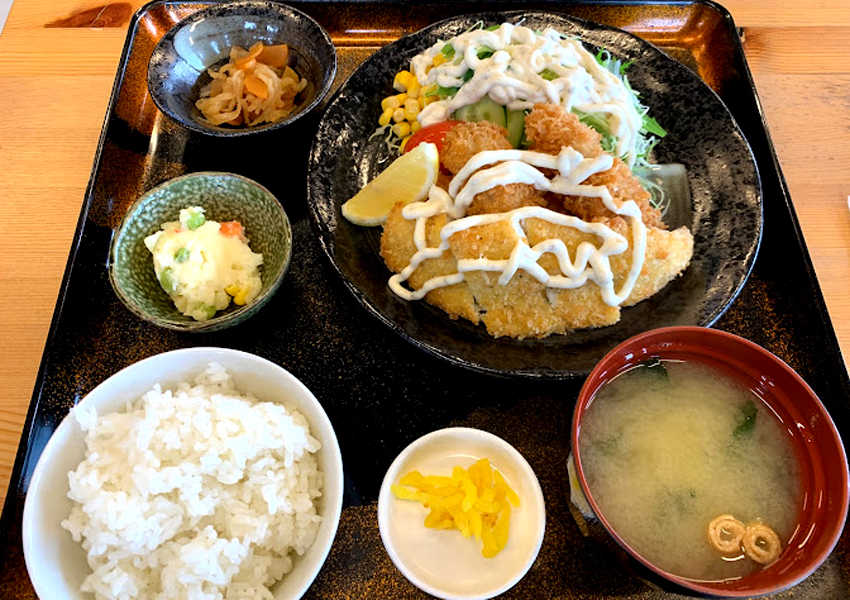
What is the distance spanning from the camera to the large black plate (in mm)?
1768

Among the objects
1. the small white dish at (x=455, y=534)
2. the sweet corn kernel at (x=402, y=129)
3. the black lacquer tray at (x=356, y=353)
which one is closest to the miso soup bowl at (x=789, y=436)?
the small white dish at (x=455, y=534)

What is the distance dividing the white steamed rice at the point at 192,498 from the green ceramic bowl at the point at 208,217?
0.33 metres

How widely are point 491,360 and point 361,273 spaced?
519mm

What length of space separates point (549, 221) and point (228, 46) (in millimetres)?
1493

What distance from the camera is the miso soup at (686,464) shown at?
1270 millimetres

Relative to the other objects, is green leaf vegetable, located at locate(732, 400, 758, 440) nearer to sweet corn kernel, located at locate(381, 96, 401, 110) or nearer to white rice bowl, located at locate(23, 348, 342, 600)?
white rice bowl, located at locate(23, 348, 342, 600)

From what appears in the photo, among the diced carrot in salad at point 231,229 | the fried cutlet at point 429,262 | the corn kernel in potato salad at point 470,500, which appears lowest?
the corn kernel in potato salad at point 470,500

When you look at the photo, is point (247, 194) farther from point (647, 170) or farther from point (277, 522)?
point (647, 170)

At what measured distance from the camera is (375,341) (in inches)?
73.7

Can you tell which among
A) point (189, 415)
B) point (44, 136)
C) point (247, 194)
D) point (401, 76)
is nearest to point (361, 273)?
point (247, 194)

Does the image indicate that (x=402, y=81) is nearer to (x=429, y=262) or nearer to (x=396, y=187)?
(x=396, y=187)

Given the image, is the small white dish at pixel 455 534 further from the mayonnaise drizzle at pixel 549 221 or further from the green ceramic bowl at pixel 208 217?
the green ceramic bowl at pixel 208 217

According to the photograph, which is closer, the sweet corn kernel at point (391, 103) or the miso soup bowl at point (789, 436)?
the miso soup bowl at point (789, 436)

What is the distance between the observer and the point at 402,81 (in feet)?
7.64
